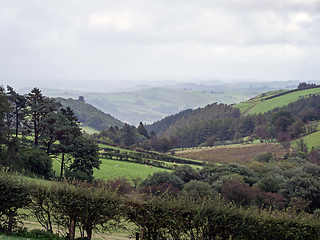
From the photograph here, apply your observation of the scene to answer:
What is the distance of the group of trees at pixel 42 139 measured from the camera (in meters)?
26.5

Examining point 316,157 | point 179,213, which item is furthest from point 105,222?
point 316,157

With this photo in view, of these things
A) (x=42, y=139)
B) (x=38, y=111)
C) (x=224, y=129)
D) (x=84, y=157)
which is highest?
(x=38, y=111)

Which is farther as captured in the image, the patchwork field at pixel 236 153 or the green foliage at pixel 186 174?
the patchwork field at pixel 236 153

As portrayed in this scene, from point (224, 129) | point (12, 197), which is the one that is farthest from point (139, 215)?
point (224, 129)

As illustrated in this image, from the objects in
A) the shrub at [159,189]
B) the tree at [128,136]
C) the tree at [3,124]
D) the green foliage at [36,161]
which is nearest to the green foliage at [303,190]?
the shrub at [159,189]

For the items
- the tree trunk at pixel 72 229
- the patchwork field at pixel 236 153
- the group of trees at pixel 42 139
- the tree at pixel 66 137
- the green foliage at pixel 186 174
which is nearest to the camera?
the tree trunk at pixel 72 229

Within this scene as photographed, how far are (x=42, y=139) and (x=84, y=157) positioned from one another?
275 inches

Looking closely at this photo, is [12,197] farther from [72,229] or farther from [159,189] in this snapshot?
[159,189]

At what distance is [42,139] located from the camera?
1209 inches

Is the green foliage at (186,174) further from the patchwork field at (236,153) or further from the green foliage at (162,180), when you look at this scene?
the patchwork field at (236,153)

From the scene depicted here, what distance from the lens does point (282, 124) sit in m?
84.9

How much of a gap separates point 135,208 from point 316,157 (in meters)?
58.1

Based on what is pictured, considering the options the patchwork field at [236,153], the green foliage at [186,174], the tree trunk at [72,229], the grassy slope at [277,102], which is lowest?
the patchwork field at [236,153]

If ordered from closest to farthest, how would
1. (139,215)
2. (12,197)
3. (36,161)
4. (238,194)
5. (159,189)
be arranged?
(139,215) → (12,197) → (238,194) → (159,189) → (36,161)
